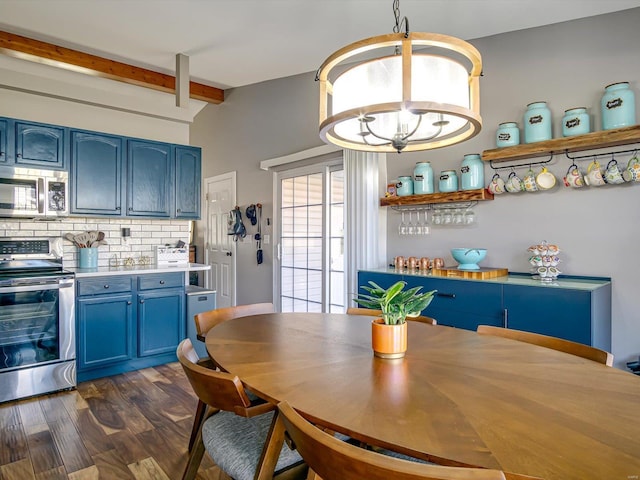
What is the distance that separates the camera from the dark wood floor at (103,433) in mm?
1988

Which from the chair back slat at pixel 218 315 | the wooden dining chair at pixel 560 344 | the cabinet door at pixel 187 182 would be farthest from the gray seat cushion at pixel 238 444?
the cabinet door at pixel 187 182

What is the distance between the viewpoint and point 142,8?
2.86m

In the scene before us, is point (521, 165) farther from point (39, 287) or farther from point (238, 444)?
point (39, 287)

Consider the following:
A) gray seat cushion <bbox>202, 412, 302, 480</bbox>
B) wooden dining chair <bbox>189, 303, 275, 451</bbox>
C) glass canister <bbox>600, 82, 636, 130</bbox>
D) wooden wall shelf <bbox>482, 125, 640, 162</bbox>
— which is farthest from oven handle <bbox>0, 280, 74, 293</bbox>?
glass canister <bbox>600, 82, 636, 130</bbox>

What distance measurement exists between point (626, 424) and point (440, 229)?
8.21 feet

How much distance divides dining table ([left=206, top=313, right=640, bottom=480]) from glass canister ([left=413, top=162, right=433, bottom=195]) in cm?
180

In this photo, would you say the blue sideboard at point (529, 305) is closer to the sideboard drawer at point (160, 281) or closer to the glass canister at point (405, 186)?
the glass canister at point (405, 186)

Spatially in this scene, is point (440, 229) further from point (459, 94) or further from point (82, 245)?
point (82, 245)

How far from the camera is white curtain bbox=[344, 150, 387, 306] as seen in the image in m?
3.64

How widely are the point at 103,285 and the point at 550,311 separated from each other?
3359 millimetres

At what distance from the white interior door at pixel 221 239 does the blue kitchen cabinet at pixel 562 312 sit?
3998 mm

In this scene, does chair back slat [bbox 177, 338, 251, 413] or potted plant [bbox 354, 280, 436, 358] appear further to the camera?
potted plant [bbox 354, 280, 436, 358]

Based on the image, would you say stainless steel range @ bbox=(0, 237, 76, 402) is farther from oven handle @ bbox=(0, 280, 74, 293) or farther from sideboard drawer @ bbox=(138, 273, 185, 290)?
sideboard drawer @ bbox=(138, 273, 185, 290)

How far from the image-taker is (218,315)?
2254 mm
